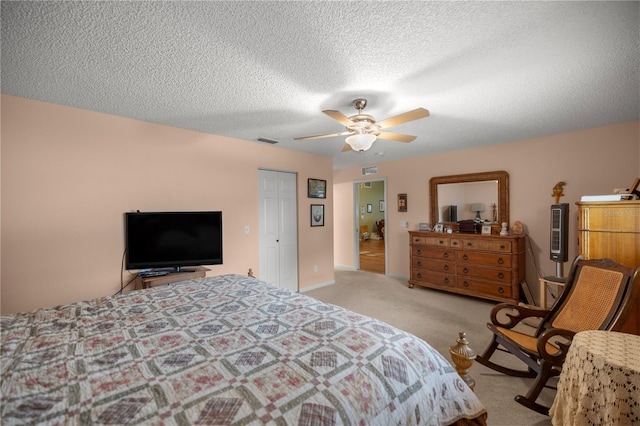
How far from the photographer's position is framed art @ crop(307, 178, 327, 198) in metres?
4.84

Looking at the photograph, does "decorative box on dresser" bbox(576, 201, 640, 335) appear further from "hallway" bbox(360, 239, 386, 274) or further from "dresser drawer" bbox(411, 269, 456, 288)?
"hallway" bbox(360, 239, 386, 274)

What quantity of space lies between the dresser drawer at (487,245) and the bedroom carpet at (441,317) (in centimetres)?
83

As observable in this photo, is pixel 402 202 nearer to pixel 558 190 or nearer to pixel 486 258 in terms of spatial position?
pixel 486 258

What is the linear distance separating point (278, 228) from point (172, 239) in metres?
1.70

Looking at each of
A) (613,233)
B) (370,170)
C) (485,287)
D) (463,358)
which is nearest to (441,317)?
(485,287)

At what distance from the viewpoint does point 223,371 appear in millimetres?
1066

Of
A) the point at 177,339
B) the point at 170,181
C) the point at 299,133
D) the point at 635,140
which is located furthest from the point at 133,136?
the point at 635,140

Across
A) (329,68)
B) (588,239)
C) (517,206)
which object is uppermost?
(329,68)

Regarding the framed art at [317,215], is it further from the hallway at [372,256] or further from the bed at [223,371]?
the bed at [223,371]

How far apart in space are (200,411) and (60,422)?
1.34 feet

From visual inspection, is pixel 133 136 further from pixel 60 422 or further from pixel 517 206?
pixel 517 206

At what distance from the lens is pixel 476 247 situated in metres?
4.22

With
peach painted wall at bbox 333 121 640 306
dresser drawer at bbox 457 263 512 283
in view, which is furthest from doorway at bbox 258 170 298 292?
dresser drawer at bbox 457 263 512 283

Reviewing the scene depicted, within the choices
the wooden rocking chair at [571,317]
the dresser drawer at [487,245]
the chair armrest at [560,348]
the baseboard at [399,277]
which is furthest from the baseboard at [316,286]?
the chair armrest at [560,348]
